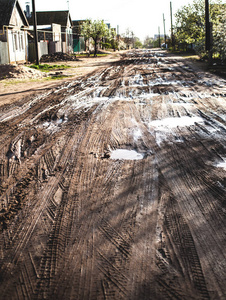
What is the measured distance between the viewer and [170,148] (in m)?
5.49

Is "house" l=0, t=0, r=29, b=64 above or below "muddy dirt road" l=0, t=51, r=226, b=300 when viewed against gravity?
above

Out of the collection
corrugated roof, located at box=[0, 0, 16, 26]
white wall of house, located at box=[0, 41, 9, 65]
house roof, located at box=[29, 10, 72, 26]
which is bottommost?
white wall of house, located at box=[0, 41, 9, 65]

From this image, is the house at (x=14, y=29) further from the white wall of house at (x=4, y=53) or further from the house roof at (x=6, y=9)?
the white wall of house at (x=4, y=53)

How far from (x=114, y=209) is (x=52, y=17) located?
166 ft

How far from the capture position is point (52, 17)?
1909 inches

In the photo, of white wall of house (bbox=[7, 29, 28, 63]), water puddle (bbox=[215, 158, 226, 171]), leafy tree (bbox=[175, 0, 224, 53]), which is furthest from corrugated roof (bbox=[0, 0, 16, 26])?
water puddle (bbox=[215, 158, 226, 171])

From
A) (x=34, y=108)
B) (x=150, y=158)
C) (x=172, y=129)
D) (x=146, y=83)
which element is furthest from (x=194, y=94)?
(x=150, y=158)

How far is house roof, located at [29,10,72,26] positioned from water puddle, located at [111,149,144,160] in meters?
47.2

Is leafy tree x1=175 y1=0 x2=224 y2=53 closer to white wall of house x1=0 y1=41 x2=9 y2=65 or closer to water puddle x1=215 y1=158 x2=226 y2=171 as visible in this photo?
white wall of house x1=0 y1=41 x2=9 y2=65

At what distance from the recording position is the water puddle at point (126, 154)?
513 cm

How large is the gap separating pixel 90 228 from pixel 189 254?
1.00 meters

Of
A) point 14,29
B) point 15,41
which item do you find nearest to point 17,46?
point 15,41

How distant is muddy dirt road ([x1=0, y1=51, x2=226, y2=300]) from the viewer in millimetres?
2504

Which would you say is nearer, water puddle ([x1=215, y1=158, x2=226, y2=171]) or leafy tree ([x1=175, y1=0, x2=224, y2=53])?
water puddle ([x1=215, y1=158, x2=226, y2=171])
